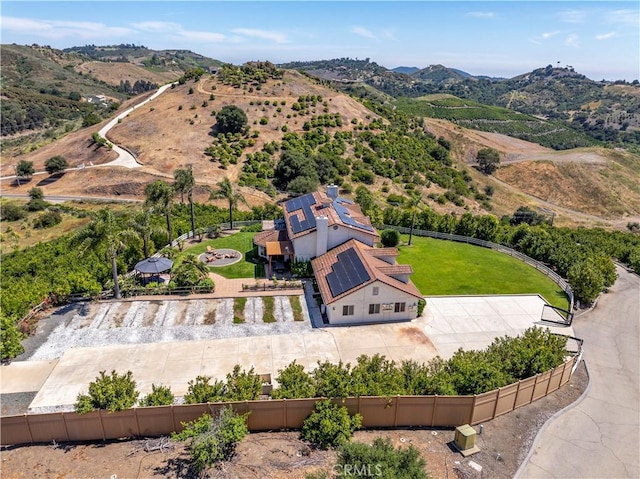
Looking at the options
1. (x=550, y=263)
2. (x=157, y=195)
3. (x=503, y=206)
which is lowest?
(x=503, y=206)

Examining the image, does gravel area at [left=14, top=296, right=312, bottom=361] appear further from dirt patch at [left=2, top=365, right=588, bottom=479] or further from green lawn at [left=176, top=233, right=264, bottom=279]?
dirt patch at [left=2, top=365, right=588, bottom=479]

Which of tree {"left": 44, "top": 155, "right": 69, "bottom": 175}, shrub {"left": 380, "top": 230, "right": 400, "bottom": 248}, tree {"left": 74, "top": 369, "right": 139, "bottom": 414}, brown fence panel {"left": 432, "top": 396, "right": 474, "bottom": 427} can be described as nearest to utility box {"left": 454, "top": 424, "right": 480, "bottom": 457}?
brown fence panel {"left": 432, "top": 396, "right": 474, "bottom": 427}

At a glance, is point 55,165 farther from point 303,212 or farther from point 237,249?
point 303,212

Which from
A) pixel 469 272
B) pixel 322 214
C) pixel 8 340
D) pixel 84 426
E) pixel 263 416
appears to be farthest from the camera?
pixel 469 272

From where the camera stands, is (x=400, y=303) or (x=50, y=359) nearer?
(x=50, y=359)

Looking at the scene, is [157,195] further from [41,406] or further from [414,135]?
[414,135]

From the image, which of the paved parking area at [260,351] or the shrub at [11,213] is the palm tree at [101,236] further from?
the shrub at [11,213]

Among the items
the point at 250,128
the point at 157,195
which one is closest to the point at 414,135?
the point at 250,128

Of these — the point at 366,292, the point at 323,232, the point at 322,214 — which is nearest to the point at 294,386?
the point at 366,292
